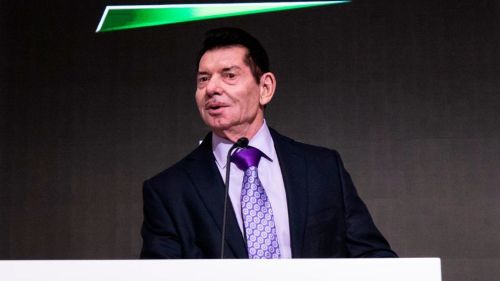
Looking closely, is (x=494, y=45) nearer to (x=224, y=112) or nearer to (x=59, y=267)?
(x=224, y=112)

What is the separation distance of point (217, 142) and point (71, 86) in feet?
3.10

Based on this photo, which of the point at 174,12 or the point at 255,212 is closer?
the point at 255,212

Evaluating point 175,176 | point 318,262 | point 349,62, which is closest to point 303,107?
point 349,62

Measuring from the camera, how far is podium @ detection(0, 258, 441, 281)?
3.84 feet

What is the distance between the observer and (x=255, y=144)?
2.22 m

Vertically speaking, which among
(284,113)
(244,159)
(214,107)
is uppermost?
(284,113)

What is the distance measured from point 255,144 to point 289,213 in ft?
0.80

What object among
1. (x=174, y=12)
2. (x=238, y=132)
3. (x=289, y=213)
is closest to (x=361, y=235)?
(x=289, y=213)

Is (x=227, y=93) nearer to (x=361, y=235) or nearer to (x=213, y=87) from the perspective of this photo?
(x=213, y=87)

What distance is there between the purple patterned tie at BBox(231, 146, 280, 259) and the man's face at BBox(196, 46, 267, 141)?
132 mm

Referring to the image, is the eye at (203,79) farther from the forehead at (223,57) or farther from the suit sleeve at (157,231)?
the suit sleeve at (157,231)

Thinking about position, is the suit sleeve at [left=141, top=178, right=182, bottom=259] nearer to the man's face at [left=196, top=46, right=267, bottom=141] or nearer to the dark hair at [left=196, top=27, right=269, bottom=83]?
the man's face at [left=196, top=46, right=267, bottom=141]

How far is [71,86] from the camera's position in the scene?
2.97 m

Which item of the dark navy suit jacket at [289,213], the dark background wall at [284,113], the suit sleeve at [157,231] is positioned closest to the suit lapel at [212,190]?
the dark navy suit jacket at [289,213]
